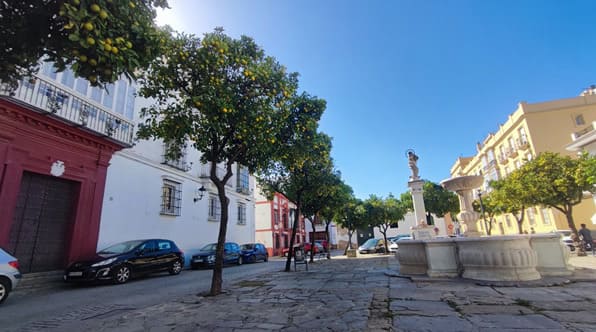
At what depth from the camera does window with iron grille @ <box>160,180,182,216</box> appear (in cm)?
1385

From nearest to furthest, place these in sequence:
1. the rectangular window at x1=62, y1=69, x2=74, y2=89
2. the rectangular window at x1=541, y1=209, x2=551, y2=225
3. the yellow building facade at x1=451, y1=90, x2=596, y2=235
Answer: the rectangular window at x1=62, y1=69, x2=74, y2=89 → the yellow building facade at x1=451, y1=90, x2=596, y2=235 → the rectangular window at x1=541, y1=209, x2=551, y2=225

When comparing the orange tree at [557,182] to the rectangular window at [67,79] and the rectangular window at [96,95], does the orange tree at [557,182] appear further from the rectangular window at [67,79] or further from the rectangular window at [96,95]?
the rectangular window at [67,79]

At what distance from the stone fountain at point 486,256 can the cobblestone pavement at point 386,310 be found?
16.5 inches

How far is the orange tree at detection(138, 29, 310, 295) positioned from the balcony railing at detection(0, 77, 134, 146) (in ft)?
12.7

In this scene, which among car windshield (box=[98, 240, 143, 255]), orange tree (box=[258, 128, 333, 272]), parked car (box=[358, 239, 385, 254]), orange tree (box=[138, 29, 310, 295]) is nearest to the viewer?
orange tree (box=[138, 29, 310, 295])

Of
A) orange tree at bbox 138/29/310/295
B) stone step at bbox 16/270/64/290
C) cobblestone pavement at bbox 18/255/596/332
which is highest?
orange tree at bbox 138/29/310/295

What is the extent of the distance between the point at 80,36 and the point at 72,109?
343 inches

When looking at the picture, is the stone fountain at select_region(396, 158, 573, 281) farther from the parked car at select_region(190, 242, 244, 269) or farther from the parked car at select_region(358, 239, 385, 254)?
the parked car at select_region(358, 239, 385, 254)

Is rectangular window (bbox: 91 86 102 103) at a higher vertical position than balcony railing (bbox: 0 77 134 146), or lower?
higher

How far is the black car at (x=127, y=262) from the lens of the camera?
8219mm

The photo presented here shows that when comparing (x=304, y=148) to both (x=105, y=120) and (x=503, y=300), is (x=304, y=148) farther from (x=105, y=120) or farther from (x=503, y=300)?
(x=105, y=120)

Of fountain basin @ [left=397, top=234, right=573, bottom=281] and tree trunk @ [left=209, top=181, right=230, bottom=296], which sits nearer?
fountain basin @ [left=397, top=234, right=573, bottom=281]

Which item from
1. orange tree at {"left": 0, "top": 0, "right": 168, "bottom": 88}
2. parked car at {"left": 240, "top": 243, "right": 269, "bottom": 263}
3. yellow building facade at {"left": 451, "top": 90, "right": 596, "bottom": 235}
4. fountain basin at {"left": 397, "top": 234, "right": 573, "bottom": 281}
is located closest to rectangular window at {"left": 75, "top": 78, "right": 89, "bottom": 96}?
orange tree at {"left": 0, "top": 0, "right": 168, "bottom": 88}

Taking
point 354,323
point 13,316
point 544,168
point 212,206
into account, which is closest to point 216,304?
point 354,323
